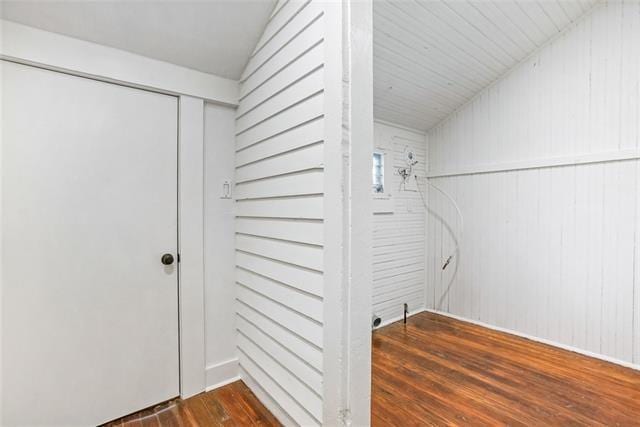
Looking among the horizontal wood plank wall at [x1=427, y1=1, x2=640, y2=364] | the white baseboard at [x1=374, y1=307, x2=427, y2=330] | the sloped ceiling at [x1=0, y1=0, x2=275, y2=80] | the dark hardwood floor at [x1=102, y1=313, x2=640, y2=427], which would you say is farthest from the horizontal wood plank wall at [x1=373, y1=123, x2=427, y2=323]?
the sloped ceiling at [x1=0, y1=0, x2=275, y2=80]

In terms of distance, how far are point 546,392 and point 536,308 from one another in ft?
3.51

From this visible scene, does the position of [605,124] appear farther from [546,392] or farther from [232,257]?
[232,257]

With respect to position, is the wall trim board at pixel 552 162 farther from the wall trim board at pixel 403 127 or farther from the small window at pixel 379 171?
the small window at pixel 379 171

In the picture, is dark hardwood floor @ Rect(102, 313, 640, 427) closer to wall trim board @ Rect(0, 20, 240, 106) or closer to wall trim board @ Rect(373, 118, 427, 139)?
wall trim board @ Rect(0, 20, 240, 106)

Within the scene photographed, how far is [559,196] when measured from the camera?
274cm

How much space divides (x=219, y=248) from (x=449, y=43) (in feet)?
8.07

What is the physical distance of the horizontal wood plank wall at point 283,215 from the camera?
1.36m

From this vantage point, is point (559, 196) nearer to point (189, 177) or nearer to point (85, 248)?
point (189, 177)

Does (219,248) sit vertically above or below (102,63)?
below

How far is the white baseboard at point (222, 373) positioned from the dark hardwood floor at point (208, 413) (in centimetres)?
7

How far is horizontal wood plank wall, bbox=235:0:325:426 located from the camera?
1.36m

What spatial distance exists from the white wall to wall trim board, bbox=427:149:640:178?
2609 mm

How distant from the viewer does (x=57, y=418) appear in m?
1.52

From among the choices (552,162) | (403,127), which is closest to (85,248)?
(403,127)
